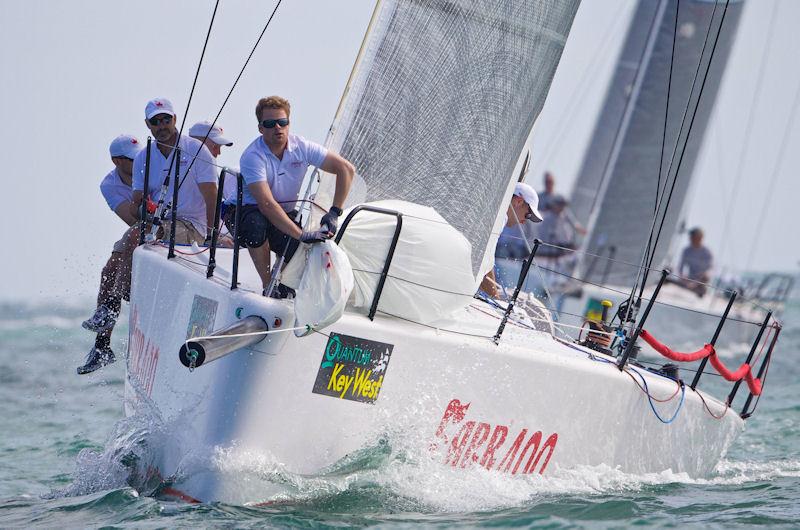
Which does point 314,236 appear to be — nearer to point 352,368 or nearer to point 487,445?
point 352,368

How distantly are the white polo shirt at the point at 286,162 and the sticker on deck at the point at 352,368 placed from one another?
75 centimetres

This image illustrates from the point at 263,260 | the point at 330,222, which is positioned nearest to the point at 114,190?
the point at 263,260

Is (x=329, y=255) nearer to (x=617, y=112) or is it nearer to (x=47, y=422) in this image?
(x=47, y=422)

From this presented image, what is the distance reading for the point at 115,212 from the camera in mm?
7223

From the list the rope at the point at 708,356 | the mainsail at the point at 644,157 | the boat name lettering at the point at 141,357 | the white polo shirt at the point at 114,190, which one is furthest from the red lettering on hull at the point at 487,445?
the mainsail at the point at 644,157

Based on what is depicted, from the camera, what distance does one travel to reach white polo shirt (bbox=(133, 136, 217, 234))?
21.7 feet

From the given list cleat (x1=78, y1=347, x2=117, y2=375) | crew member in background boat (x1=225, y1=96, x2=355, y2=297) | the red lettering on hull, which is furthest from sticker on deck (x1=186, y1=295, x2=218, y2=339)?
cleat (x1=78, y1=347, x2=117, y2=375)

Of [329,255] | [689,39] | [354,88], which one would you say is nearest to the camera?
A: [329,255]

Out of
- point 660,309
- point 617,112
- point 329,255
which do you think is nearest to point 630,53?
point 617,112

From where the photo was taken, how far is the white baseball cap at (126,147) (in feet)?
23.3

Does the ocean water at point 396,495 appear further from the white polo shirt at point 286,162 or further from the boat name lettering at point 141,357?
the white polo shirt at point 286,162

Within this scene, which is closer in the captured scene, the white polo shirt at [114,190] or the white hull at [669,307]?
the white polo shirt at [114,190]

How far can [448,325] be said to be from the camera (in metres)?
5.46

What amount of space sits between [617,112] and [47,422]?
43.5 ft
